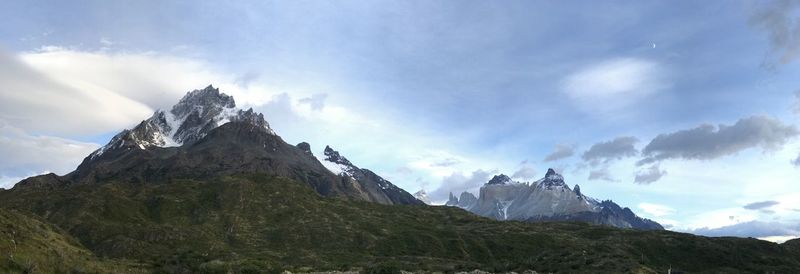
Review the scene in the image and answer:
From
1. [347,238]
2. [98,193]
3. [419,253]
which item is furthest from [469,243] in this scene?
[98,193]

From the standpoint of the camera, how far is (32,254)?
53.6m

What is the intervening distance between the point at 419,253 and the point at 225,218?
65072mm

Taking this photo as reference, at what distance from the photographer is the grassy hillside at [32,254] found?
47.5 m

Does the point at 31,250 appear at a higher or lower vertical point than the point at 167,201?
lower

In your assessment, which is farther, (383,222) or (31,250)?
(383,222)

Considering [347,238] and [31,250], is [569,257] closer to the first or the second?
[31,250]

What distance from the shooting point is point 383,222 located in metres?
196

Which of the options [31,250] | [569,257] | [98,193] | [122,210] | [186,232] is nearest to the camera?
[31,250]

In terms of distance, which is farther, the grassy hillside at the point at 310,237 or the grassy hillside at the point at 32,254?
the grassy hillside at the point at 310,237

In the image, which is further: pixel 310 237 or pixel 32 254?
pixel 310 237

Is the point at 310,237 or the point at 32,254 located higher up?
the point at 310,237

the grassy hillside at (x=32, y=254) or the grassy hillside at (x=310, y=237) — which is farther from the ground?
the grassy hillside at (x=310, y=237)

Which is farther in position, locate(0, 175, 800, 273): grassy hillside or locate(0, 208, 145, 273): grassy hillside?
locate(0, 175, 800, 273): grassy hillside

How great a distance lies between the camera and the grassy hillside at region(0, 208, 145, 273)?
47469 mm
